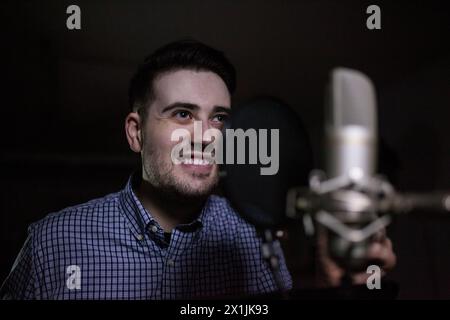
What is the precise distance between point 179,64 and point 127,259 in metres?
0.46

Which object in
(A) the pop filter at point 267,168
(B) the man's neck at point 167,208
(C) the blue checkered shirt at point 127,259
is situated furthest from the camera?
(B) the man's neck at point 167,208

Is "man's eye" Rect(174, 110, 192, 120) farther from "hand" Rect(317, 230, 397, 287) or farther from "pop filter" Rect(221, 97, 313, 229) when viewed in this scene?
"hand" Rect(317, 230, 397, 287)

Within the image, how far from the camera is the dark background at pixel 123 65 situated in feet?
3.70

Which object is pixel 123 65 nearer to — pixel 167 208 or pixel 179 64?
pixel 179 64

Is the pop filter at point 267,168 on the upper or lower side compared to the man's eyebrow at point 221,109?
lower

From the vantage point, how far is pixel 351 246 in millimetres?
518

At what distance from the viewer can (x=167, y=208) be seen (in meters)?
1.12

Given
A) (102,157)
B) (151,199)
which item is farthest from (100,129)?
(151,199)

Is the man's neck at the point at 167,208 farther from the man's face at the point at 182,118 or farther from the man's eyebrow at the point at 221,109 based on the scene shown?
the man's eyebrow at the point at 221,109

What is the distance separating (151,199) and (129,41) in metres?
0.41

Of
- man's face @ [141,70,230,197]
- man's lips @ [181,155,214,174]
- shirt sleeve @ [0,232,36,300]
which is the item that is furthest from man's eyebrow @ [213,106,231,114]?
shirt sleeve @ [0,232,36,300]

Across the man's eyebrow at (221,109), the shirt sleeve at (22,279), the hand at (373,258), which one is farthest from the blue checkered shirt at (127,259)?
the man's eyebrow at (221,109)
